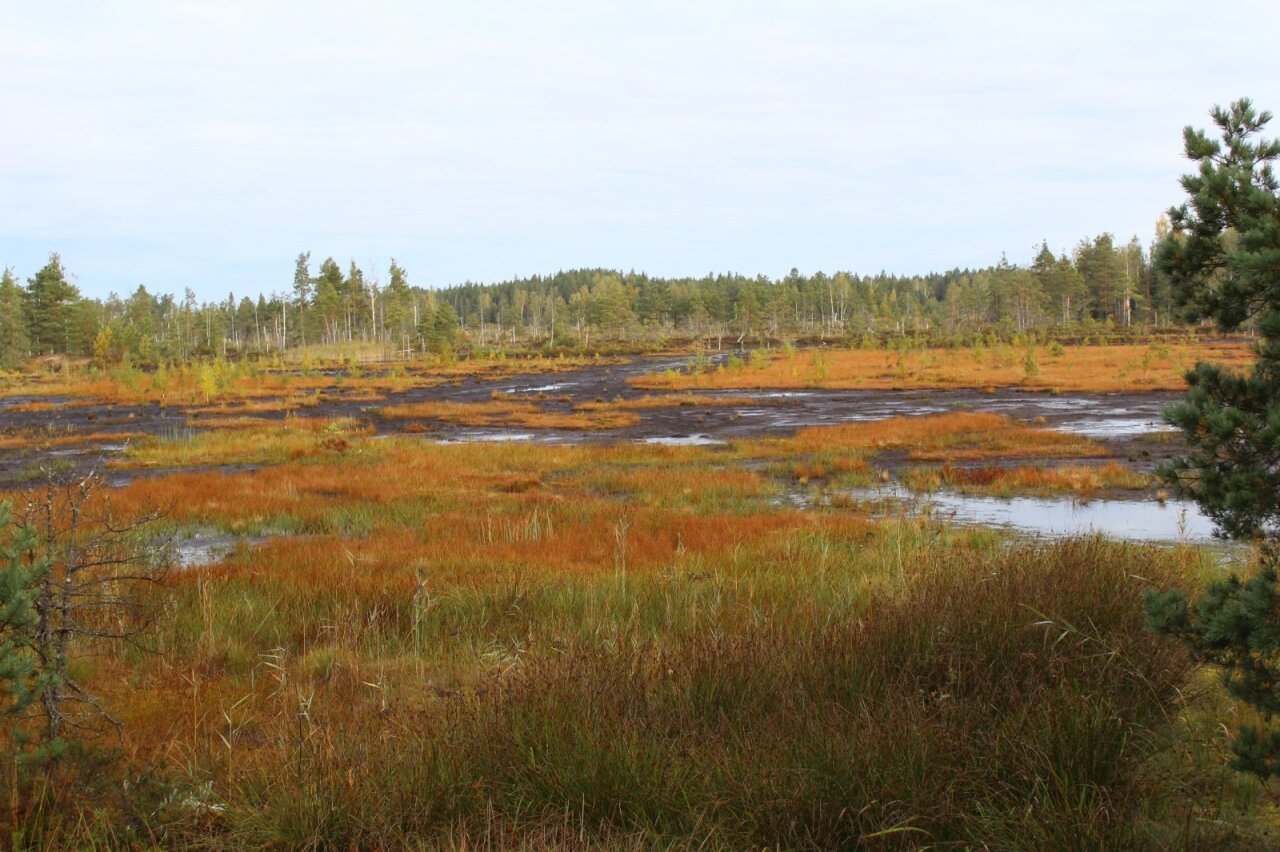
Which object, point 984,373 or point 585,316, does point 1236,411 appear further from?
point 585,316

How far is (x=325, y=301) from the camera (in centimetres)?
11050

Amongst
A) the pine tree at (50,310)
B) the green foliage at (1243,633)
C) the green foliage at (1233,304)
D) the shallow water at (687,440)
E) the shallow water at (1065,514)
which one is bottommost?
the shallow water at (1065,514)

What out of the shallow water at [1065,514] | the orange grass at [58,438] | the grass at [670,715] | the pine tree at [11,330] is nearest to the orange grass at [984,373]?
the orange grass at [58,438]

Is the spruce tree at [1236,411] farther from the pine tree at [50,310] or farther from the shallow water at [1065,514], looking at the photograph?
the pine tree at [50,310]

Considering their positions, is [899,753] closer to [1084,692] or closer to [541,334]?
[1084,692]

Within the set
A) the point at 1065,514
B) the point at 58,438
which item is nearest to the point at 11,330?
the point at 58,438

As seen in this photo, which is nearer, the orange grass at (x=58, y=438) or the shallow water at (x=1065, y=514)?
the shallow water at (x=1065, y=514)

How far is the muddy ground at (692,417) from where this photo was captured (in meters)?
25.2

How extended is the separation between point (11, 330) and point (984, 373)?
8470 centimetres

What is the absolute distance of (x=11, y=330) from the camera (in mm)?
Result: 84625

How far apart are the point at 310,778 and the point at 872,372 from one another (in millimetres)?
62184

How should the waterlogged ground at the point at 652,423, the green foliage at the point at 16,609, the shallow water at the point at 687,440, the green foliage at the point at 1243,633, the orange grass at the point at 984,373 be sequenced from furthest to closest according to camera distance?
the orange grass at the point at 984,373 → the shallow water at the point at 687,440 → the waterlogged ground at the point at 652,423 → the green foliage at the point at 16,609 → the green foliage at the point at 1243,633

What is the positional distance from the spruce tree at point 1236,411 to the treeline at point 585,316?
309ft

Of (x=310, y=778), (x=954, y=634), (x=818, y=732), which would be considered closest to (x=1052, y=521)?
(x=954, y=634)
